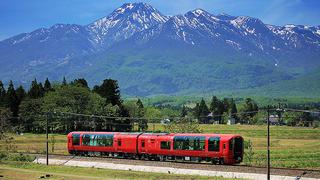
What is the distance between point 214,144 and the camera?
51031 millimetres

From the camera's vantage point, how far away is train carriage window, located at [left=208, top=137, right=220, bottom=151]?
50.8 meters

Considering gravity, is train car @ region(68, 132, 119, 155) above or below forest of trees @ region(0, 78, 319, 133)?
below

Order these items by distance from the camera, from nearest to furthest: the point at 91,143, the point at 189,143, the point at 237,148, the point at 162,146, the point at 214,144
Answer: the point at 214,144 < the point at 237,148 < the point at 189,143 < the point at 162,146 < the point at 91,143

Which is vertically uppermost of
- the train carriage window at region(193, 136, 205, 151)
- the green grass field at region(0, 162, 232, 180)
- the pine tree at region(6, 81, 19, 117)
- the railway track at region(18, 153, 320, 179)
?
the pine tree at region(6, 81, 19, 117)

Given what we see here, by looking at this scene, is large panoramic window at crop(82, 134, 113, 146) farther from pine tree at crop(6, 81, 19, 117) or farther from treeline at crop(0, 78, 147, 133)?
pine tree at crop(6, 81, 19, 117)

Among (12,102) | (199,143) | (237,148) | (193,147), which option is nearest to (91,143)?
(193,147)

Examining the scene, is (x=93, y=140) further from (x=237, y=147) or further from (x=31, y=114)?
(x=31, y=114)

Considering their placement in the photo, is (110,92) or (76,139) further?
(110,92)

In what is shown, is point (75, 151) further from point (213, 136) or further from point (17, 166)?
point (213, 136)

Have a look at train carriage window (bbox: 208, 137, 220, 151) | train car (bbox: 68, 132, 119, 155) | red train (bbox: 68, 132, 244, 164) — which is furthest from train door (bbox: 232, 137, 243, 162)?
train car (bbox: 68, 132, 119, 155)

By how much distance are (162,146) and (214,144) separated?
760 cm

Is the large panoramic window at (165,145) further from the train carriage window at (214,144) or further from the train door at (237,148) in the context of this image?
the train door at (237,148)

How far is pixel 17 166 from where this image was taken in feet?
189

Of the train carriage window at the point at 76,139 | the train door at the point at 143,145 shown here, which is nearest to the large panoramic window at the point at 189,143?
the train door at the point at 143,145
